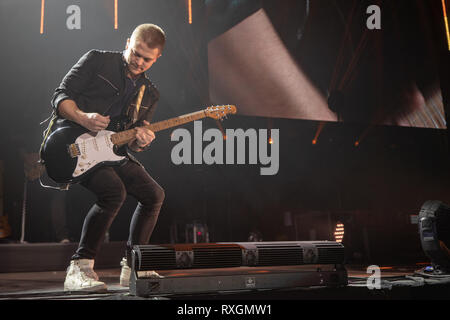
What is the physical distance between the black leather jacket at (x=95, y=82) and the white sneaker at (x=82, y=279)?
0.78m

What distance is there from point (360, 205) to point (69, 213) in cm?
384

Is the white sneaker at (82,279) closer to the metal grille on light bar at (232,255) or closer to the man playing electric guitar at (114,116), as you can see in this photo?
the man playing electric guitar at (114,116)

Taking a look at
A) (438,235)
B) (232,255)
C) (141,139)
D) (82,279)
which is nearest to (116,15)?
(141,139)

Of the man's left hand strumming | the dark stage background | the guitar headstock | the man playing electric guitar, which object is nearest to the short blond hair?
the man playing electric guitar

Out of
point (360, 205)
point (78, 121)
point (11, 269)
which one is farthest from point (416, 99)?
point (11, 269)

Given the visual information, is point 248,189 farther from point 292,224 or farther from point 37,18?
point 37,18

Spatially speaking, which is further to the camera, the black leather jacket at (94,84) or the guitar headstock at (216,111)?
the guitar headstock at (216,111)

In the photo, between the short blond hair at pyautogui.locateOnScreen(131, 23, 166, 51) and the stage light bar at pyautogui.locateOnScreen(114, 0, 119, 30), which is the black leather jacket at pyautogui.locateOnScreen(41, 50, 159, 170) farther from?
the stage light bar at pyautogui.locateOnScreen(114, 0, 119, 30)

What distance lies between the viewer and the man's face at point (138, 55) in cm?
216

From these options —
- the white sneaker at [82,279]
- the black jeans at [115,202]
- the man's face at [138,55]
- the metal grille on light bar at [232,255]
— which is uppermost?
the man's face at [138,55]

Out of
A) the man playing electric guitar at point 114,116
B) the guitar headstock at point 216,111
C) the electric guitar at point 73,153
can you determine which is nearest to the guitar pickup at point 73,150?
the electric guitar at point 73,153

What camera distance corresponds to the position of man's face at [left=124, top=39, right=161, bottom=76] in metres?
2.16

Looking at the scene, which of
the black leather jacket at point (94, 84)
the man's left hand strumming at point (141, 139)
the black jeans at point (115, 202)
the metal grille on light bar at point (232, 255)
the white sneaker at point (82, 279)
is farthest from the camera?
the man's left hand strumming at point (141, 139)
